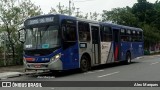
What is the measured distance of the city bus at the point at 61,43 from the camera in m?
17.1

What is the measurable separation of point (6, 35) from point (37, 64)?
1079 centimetres

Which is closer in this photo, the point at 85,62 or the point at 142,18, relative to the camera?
the point at 85,62

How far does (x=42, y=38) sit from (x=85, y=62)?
337 centimetres

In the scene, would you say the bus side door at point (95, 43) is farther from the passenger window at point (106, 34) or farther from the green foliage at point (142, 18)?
the green foliage at point (142, 18)

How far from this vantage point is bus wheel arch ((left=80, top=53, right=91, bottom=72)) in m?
19.2

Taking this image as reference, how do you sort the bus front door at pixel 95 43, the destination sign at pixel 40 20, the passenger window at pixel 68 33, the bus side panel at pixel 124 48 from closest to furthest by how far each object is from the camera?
the passenger window at pixel 68 33 → the destination sign at pixel 40 20 → the bus front door at pixel 95 43 → the bus side panel at pixel 124 48

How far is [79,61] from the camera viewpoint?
18.8 meters

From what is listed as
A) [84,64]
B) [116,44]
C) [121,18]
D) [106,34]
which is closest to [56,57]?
[84,64]

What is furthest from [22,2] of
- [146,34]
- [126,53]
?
[146,34]

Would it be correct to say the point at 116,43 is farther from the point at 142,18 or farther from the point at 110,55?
the point at 142,18

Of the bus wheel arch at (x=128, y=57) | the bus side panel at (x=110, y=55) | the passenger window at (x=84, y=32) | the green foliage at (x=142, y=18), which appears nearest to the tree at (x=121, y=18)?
the green foliage at (x=142, y=18)

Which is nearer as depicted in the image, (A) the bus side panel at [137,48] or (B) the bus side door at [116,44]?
(B) the bus side door at [116,44]

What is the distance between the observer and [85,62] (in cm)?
1955

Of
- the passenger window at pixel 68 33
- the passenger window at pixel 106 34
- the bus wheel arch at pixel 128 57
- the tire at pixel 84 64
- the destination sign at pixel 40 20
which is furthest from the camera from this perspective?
the bus wheel arch at pixel 128 57
